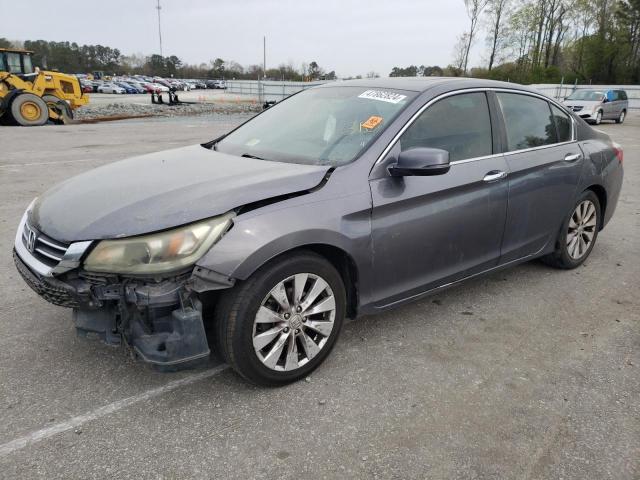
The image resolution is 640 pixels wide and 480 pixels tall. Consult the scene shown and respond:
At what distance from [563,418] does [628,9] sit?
6439 cm

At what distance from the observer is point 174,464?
2.25m

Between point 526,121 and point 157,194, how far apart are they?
2.82 meters

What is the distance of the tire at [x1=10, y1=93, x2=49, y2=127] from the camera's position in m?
17.5

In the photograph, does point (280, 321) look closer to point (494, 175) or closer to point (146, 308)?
point (146, 308)

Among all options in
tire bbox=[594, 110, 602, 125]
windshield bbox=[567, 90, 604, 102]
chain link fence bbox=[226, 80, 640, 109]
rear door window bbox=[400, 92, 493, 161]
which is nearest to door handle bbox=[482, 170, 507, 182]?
rear door window bbox=[400, 92, 493, 161]

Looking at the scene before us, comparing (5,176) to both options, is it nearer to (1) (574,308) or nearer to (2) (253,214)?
(2) (253,214)

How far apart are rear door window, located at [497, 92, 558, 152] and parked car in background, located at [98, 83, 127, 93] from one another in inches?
2362

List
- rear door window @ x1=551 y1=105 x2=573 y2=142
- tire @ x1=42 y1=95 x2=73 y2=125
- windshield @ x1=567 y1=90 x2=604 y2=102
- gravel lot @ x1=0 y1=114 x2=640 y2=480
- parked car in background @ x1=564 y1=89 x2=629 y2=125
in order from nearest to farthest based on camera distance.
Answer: gravel lot @ x1=0 y1=114 x2=640 y2=480 < rear door window @ x1=551 y1=105 x2=573 y2=142 < tire @ x1=42 y1=95 x2=73 y2=125 < parked car in background @ x1=564 y1=89 x2=629 y2=125 < windshield @ x1=567 y1=90 x2=604 y2=102

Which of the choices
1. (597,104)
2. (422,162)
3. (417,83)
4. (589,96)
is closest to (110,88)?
(589,96)

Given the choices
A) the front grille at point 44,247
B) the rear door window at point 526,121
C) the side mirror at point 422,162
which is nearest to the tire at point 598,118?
the rear door window at point 526,121

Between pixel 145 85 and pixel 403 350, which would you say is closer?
pixel 403 350

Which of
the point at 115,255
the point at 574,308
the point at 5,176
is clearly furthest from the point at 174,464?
the point at 5,176

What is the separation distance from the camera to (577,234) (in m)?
4.52

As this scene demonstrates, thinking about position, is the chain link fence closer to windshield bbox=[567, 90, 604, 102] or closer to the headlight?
windshield bbox=[567, 90, 604, 102]
